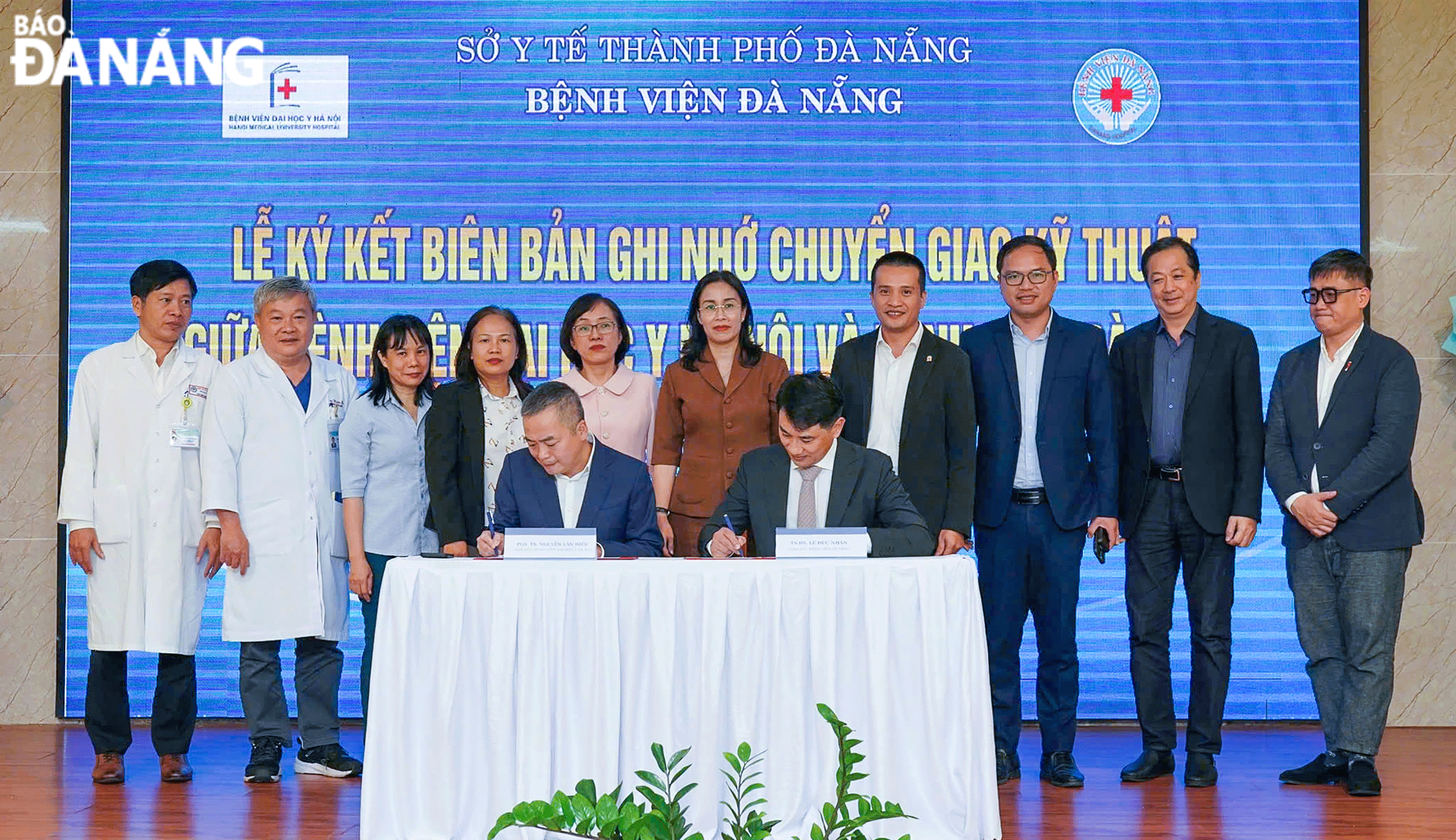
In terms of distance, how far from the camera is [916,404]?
4.14 meters

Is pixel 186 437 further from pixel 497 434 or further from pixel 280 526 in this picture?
pixel 497 434

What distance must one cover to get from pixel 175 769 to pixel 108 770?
19 centimetres

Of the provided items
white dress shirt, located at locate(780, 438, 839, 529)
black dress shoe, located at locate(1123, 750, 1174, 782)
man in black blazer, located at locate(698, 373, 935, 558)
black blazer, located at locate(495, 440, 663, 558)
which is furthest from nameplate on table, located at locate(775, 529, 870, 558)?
black dress shoe, located at locate(1123, 750, 1174, 782)

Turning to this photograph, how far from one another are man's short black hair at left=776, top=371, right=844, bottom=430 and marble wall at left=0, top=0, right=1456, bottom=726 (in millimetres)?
2909

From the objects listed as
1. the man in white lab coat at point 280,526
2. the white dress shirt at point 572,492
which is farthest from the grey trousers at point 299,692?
the white dress shirt at point 572,492

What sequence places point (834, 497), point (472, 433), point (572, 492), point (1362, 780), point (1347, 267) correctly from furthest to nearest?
1. point (472, 433)
2. point (1347, 267)
3. point (1362, 780)
4. point (572, 492)
5. point (834, 497)

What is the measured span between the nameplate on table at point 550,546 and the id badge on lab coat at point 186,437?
5.35ft

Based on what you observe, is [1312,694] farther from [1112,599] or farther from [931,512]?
[931,512]

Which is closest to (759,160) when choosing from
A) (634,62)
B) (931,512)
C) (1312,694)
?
(634,62)

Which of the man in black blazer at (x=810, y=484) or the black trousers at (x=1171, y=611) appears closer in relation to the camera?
the man in black blazer at (x=810, y=484)

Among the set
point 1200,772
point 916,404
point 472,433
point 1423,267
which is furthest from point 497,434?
point 1423,267

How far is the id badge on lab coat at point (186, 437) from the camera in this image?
4.38 m

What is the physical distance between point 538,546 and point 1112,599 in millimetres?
2824

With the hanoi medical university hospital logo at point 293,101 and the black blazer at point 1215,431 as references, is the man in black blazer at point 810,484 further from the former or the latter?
the hanoi medical university hospital logo at point 293,101
